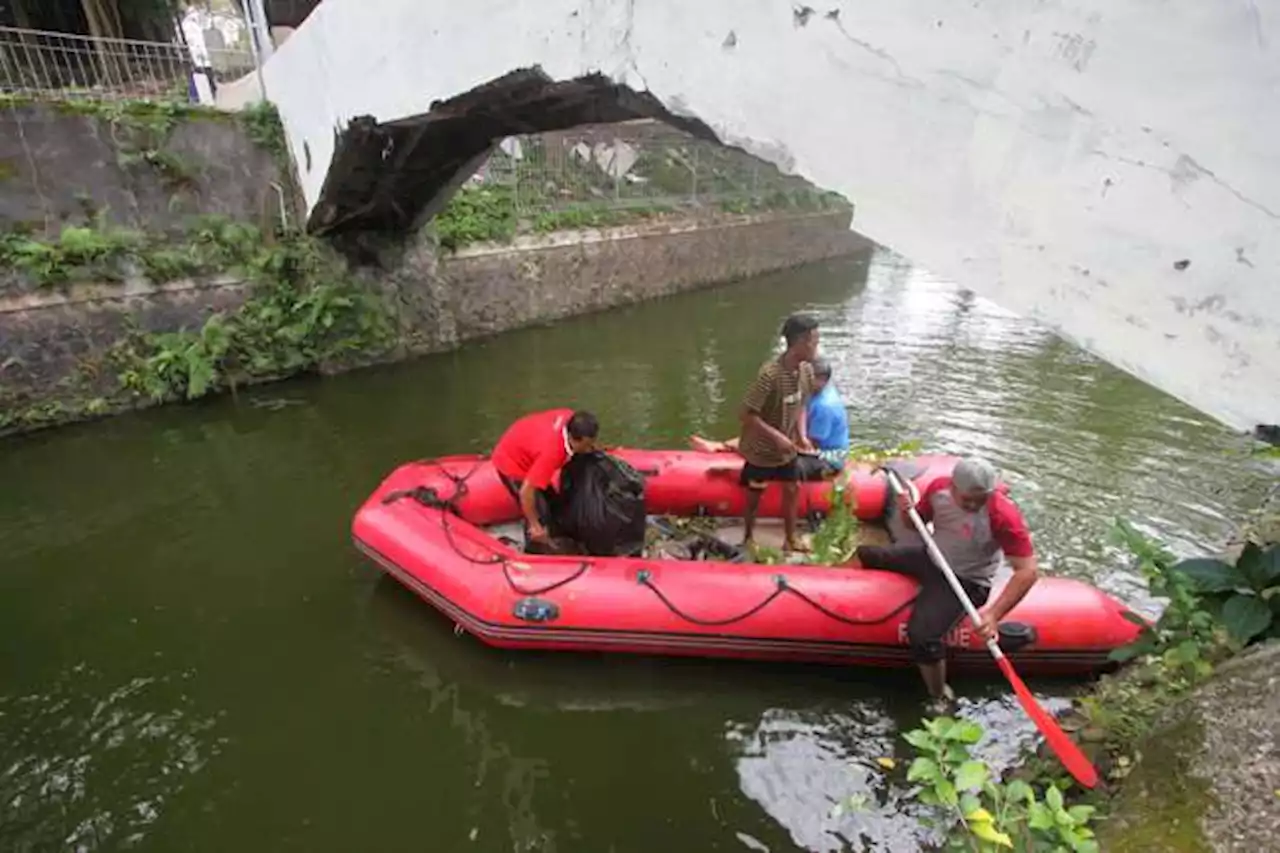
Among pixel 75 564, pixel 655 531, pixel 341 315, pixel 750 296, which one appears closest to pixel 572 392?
pixel 341 315

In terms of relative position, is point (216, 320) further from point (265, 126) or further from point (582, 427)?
point (582, 427)

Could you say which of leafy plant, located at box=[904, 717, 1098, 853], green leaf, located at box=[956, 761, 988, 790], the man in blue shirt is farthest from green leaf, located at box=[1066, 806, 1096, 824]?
the man in blue shirt

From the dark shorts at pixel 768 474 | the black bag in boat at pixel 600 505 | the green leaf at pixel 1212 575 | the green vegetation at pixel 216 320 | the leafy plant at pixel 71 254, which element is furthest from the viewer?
the green vegetation at pixel 216 320

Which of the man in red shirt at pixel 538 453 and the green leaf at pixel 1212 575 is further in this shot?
the man in red shirt at pixel 538 453

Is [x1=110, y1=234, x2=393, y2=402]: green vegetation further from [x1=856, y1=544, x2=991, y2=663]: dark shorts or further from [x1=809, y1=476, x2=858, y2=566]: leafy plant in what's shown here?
[x1=856, y1=544, x2=991, y2=663]: dark shorts

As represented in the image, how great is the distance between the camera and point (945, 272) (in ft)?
9.57

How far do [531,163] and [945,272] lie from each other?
36.2 ft

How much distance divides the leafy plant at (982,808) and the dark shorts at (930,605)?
1858mm

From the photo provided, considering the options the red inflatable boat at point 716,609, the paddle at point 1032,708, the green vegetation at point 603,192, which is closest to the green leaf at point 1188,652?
the paddle at point 1032,708

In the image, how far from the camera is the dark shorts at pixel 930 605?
3836 millimetres

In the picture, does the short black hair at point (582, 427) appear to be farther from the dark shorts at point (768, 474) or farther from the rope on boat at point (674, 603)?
the dark shorts at point (768, 474)

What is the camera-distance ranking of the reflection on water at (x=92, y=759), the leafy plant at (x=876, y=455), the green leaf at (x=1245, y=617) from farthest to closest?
the leafy plant at (x=876, y=455)
the reflection on water at (x=92, y=759)
the green leaf at (x=1245, y=617)

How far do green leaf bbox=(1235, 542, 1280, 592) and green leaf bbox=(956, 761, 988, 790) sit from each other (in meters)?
1.26

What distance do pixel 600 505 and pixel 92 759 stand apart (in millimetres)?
2861
